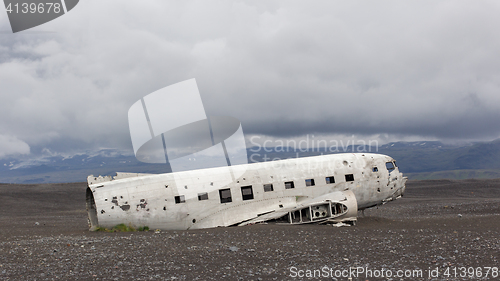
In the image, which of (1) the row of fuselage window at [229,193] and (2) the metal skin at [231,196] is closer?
(2) the metal skin at [231,196]

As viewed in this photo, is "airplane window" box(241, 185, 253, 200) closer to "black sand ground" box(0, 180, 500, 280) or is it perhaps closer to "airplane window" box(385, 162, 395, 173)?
"black sand ground" box(0, 180, 500, 280)

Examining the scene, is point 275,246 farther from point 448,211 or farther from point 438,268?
point 448,211

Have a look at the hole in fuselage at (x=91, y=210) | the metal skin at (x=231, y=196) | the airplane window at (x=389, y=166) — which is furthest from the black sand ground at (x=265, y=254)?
the airplane window at (x=389, y=166)

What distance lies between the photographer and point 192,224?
71.3 feet

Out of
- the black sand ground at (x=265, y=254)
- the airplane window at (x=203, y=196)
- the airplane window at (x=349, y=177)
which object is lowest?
the black sand ground at (x=265, y=254)

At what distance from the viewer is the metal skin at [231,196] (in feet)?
69.5

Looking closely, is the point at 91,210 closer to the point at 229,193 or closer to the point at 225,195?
the point at 225,195

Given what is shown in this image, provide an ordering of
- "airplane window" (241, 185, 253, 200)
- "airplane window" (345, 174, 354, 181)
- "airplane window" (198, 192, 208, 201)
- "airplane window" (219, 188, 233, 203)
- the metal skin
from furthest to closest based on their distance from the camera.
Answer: "airplane window" (345, 174, 354, 181) < "airplane window" (241, 185, 253, 200) < "airplane window" (219, 188, 233, 203) < "airplane window" (198, 192, 208, 201) < the metal skin

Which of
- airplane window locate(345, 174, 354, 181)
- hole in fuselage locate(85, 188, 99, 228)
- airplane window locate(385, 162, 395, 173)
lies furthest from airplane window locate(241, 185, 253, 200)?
airplane window locate(385, 162, 395, 173)

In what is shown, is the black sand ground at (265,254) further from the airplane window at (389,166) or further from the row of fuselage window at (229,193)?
the airplane window at (389,166)

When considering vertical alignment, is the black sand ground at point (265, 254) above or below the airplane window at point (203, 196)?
below

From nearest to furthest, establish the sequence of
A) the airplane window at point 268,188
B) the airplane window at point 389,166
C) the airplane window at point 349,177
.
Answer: the airplane window at point 268,188 → the airplane window at point 349,177 → the airplane window at point 389,166

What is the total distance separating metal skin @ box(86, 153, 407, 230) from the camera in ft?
69.5

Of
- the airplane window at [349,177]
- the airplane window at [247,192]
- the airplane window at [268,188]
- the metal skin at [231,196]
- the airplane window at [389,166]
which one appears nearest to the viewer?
the metal skin at [231,196]
